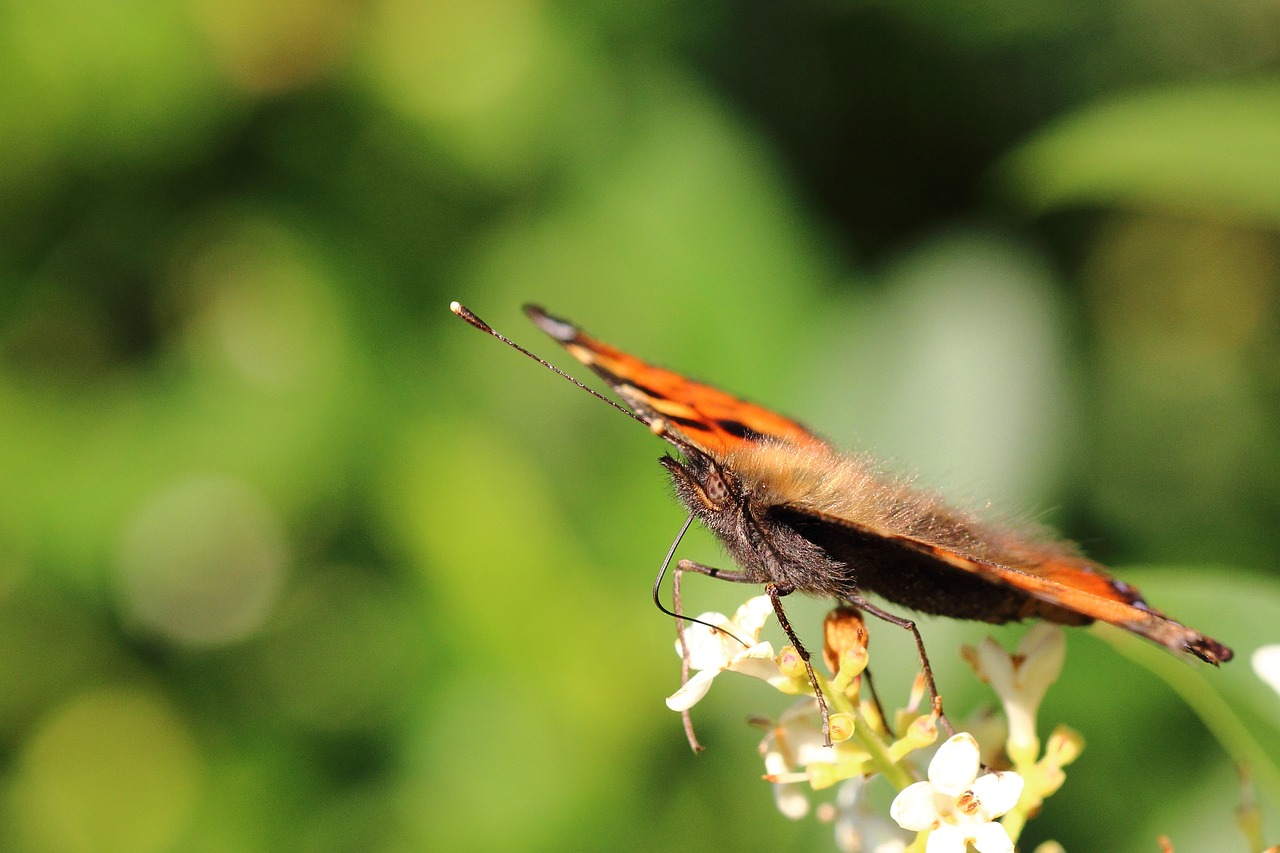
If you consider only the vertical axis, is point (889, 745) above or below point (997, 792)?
below

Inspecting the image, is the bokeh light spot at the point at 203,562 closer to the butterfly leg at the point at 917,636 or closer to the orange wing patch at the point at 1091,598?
the butterfly leg at the point at 917,636

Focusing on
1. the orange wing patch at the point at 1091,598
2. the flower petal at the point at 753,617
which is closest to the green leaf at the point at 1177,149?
the orange wing patch at the point at 1091,598

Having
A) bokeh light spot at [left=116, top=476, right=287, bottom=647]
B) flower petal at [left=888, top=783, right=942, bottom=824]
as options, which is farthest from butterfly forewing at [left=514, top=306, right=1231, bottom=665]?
bokeh light spot at [left=116, top=476, right=287, bottom=647]

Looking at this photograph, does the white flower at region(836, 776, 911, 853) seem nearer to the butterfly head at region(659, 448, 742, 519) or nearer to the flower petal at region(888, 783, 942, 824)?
the flower petal at region(888, 783, 942, 824)

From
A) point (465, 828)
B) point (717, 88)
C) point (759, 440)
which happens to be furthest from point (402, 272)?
point (759, 440)

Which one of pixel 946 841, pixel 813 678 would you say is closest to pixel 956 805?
pixel 946 841

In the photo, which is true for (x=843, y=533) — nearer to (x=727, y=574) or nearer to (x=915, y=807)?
(x=727, y=574)
